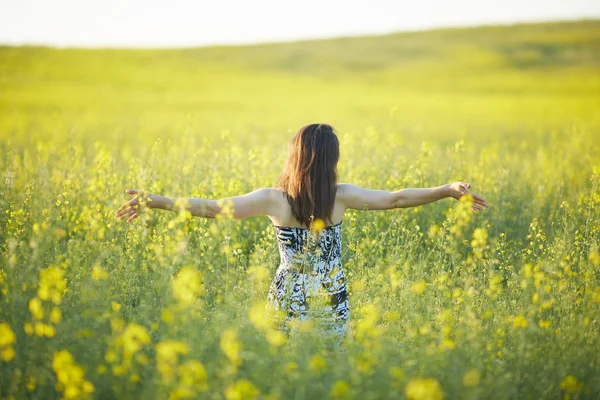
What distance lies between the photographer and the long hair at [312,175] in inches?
139

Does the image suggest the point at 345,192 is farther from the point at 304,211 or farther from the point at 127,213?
the point at 127,213

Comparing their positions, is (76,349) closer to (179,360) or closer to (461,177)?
(179,360)

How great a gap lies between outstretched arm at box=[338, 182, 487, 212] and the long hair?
0.12m

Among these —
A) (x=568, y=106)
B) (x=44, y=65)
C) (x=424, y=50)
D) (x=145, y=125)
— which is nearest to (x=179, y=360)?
(x=145, y=125)

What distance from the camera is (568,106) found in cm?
2519

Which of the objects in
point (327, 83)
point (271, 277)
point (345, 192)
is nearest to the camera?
point (345, 192)

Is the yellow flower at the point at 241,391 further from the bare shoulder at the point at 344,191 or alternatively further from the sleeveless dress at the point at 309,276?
the bare shoulder at the point at 344,191

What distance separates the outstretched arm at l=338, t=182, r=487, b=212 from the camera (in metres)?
3.68

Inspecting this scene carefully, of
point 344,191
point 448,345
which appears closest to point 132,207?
point 344,191

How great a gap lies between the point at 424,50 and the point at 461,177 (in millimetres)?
41782

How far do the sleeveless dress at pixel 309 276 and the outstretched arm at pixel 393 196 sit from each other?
186 millimetres

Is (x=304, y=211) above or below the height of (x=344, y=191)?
below

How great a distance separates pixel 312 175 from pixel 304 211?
22cm

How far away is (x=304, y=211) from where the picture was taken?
11.6 feet
